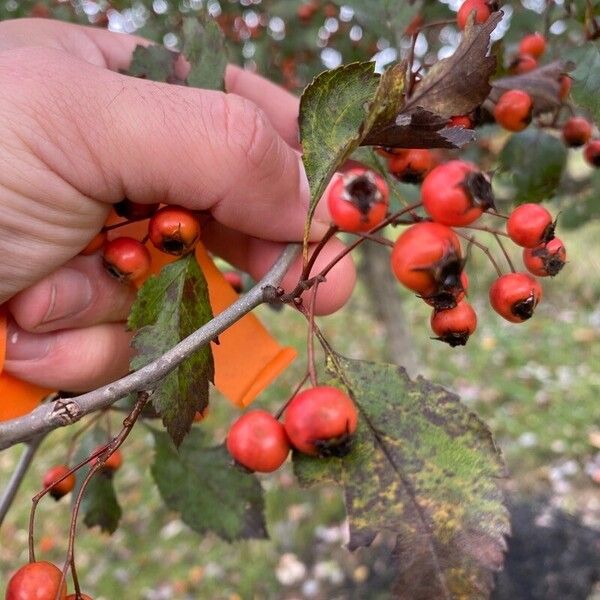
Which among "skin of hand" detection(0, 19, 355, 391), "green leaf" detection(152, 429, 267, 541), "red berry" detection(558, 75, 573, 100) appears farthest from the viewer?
"green leaf" detection(152, 429, 267, 541)

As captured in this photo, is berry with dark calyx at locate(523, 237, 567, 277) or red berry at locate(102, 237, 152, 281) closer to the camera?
berry with dark calyx at locate(523, 237, 567, 277)

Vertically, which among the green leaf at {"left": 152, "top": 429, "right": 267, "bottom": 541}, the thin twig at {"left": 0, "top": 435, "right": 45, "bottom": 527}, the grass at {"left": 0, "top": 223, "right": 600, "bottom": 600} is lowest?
the grass at {"left": 0, "top": 223, "right": 600, "bottom": 600}

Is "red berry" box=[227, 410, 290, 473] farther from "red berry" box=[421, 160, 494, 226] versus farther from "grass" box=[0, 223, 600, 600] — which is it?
"grass" box=[0, 223, 600, 600]

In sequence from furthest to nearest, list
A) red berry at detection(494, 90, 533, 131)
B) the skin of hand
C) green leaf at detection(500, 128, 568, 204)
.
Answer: green leaf at detection(500, 128, 568, 204), red berry at detection(494, 90, 533, 131), the skin of hand

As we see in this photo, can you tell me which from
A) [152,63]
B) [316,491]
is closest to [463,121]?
[152,63]

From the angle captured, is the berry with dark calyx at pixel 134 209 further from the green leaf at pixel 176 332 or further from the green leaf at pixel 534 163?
the green leaf at pixel 534 163

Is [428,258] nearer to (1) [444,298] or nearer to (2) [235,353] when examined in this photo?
(1) [444,298]

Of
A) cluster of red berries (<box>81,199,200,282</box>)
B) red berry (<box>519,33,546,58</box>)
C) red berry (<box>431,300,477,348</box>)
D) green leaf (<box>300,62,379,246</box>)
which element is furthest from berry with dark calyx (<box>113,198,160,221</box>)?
red berry (<box>519,33,546,58</box>)

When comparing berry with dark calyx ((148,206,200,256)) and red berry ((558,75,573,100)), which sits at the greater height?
berry with dark calyx ((148,206,200,256))
